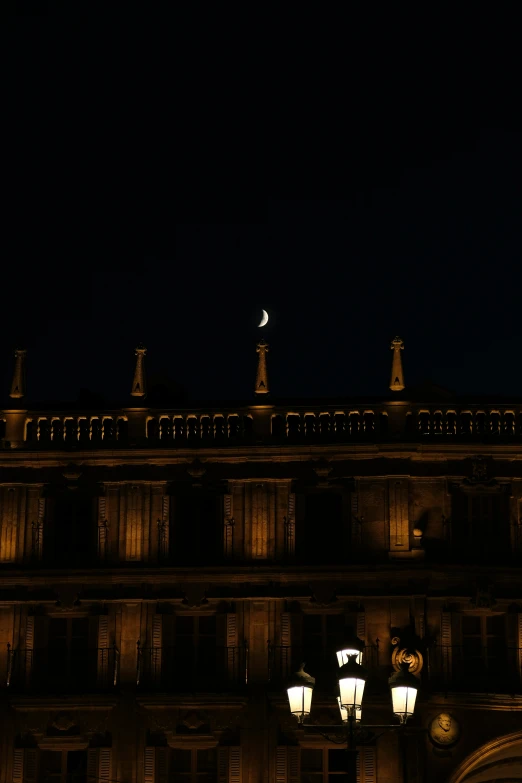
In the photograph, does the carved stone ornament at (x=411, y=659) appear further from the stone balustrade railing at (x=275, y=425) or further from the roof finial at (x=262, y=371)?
the roof finial at (x=262, y=371)

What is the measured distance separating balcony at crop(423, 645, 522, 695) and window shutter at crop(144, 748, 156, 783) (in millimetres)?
6971

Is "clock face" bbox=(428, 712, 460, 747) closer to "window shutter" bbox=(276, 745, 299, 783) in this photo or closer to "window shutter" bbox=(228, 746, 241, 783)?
"window shutter" bbox=(276, 745, 299, 783)

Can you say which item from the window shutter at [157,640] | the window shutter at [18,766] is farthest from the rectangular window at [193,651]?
the window shutter at [18,766]

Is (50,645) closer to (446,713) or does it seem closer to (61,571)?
(61,571)

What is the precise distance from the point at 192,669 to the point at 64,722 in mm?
3411

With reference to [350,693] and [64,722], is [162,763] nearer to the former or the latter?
[64,722]

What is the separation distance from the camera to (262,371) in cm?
4338

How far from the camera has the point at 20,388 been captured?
4381 centimetres

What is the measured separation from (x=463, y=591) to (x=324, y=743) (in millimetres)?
5121

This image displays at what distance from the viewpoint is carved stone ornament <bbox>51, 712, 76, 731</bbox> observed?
4062 centimetres

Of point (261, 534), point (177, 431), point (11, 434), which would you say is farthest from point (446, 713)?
point (11, 434)

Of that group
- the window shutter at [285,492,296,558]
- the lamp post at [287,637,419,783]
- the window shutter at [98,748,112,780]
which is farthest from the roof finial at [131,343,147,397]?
the lamp post at [287,637,419,783]

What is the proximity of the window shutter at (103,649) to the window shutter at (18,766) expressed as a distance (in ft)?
8.57

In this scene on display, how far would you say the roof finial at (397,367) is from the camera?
1695 inches
